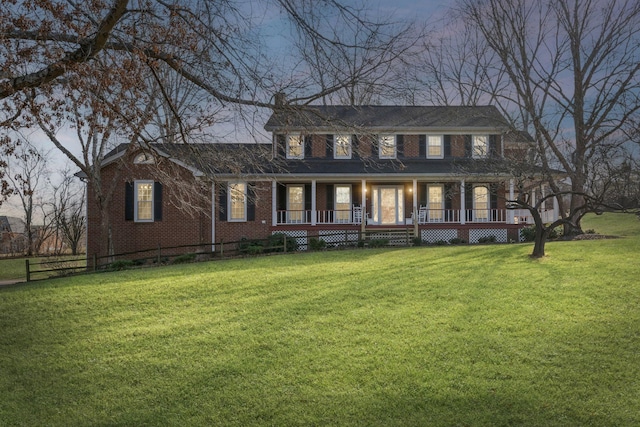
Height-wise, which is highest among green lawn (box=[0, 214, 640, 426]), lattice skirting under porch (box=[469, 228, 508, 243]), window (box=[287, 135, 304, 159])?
window (box=[287, 135, 304, 159])

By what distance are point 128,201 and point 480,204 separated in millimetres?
17386

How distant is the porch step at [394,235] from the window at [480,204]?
4196 mm

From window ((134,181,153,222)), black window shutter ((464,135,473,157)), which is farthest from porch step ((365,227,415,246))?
window ((134,181,153,222))

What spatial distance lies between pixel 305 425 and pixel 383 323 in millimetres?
3429

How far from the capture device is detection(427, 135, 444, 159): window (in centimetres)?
2534

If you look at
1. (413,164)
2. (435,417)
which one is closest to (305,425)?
(435,417)

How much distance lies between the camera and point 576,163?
2256cm

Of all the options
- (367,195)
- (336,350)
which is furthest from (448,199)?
(336,350)

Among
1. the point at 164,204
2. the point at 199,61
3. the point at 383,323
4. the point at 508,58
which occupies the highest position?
the point at 508,58

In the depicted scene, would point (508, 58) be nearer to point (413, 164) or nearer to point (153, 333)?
point (413, 164)

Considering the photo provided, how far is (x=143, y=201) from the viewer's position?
872 inches

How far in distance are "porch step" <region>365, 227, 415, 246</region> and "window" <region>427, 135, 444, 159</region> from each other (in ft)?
17.0

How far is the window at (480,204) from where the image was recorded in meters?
24.1

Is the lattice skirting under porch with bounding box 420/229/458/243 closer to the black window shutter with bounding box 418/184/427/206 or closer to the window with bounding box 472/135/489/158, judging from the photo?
the black window shutter with bounding box 418/184/427/206
